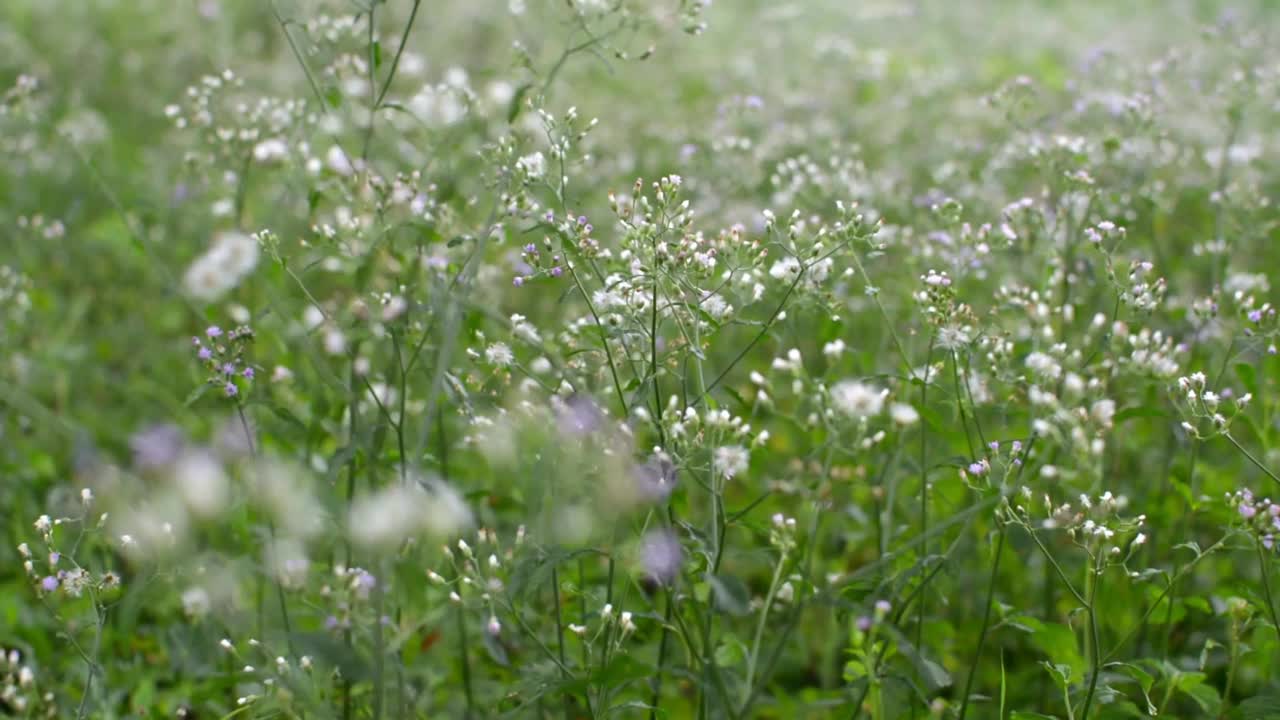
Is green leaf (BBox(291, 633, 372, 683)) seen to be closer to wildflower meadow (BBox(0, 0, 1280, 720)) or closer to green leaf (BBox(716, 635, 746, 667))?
wildflower meadow (BBox(0, 0, 1280, 720))

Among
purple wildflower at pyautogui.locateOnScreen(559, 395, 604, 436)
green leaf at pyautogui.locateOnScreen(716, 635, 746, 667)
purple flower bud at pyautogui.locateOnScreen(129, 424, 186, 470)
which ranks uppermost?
purple flower bud at pyautogui.locateOnScreen(129, 424, 186, 470)

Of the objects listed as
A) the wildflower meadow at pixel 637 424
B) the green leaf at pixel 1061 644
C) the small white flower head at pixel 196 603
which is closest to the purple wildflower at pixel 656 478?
the wildflower meadow at pixel 637 424

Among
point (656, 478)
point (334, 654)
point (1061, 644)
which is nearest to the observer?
point (334, 654)

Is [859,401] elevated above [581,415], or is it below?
below

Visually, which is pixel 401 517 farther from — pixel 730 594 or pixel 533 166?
pixel 533 166

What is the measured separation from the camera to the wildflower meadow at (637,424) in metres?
2.37

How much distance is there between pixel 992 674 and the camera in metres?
3.31

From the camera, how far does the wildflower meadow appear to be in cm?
237

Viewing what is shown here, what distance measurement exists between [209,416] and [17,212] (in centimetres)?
225

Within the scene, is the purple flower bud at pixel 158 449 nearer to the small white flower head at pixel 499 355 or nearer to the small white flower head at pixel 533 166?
the small white flower head at pixel 499 355

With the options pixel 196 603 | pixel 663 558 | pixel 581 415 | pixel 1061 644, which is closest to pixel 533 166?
pixel 581 415

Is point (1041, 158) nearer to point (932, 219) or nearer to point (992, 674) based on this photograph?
point (932, 219)

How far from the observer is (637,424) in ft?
8.95

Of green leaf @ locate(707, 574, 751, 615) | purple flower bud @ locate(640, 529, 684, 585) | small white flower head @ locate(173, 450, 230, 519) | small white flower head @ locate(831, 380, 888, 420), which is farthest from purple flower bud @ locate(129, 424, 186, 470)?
small white flower head @ locate(831, 380, 888, 420)
